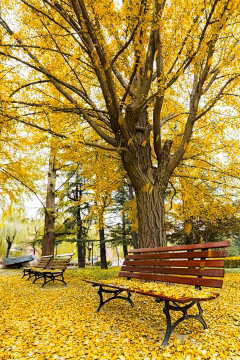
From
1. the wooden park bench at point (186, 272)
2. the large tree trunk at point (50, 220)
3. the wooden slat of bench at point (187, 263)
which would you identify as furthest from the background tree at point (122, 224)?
the wooden park bench at point (186, 272)

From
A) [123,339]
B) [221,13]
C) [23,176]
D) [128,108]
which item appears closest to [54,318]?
[123,339]

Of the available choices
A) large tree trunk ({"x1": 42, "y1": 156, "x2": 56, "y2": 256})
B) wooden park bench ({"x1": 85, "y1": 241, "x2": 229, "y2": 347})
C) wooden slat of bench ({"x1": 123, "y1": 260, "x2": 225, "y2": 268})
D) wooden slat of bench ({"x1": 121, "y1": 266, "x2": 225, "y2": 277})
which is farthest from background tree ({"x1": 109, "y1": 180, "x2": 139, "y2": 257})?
wooden park bench ({"x1": 85, "y1": 241, "x2": 229, "y2": 347})

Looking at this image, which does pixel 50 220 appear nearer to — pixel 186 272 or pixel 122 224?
pixel 122 224

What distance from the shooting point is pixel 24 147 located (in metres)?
8.87

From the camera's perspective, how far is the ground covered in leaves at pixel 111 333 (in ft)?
7.72

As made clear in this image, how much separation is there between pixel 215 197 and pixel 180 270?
5740mm

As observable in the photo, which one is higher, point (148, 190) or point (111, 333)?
point (148, 190)

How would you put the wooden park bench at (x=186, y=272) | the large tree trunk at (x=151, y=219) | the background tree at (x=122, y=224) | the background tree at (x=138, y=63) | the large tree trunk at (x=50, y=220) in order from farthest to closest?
the background tree at (x=122, y=224) < the large tree trunk at (x=50, y=220) < the large tree trunk at (x=151, y=219) < the background tree at (x=138, y=63) < the wooden park bench at (x=186, y=272)

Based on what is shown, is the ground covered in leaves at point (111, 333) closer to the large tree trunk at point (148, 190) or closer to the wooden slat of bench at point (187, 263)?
the wooden slat of bench at point (187, 263)

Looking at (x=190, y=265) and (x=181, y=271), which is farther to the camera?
(x=181, y=271)

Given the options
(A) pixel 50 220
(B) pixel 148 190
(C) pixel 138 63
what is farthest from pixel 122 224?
(C) pixel 138 63

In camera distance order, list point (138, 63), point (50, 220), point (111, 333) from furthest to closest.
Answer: point (50, 220) → point (138, 63) → point (111, 333)

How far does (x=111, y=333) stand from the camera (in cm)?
285

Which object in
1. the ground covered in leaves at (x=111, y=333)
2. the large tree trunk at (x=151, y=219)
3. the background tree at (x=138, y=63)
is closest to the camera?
the ground covered in leaves at (x=111, y=333)
